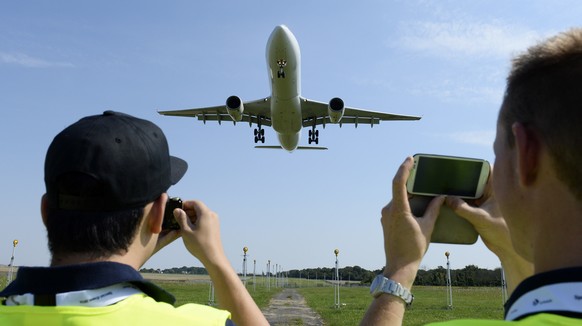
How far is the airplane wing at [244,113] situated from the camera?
2812 centimetres

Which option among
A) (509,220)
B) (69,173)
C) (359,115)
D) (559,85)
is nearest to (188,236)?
(69,173)

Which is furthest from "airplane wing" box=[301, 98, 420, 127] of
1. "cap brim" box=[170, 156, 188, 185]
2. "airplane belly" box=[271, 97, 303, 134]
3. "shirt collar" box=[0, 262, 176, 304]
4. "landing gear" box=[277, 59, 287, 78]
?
"shirt collar" box=[0, 262, 176, 304]

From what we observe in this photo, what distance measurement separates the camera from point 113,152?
166cm

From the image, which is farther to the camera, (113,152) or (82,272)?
(113,152)

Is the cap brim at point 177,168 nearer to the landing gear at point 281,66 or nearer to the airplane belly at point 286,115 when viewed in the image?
the landing gear at point 281,66

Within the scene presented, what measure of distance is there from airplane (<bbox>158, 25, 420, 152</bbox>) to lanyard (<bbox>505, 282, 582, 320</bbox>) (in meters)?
22.1

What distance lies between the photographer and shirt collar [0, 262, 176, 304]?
1.42m

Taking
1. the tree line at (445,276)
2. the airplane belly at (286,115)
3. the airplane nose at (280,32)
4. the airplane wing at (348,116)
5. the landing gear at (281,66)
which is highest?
the airplane nose at (280,32)

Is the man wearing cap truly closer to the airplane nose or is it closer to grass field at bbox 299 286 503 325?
grass field at bbox 299 286 503 325

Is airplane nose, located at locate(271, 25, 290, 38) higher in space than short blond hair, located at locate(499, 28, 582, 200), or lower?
higher

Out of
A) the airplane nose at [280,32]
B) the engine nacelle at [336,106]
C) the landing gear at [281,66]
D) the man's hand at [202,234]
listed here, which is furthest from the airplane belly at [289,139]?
the man's hand at [202,234]

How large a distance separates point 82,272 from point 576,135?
50.6 inches

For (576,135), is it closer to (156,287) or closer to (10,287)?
(156,287)

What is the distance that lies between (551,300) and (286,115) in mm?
23832
